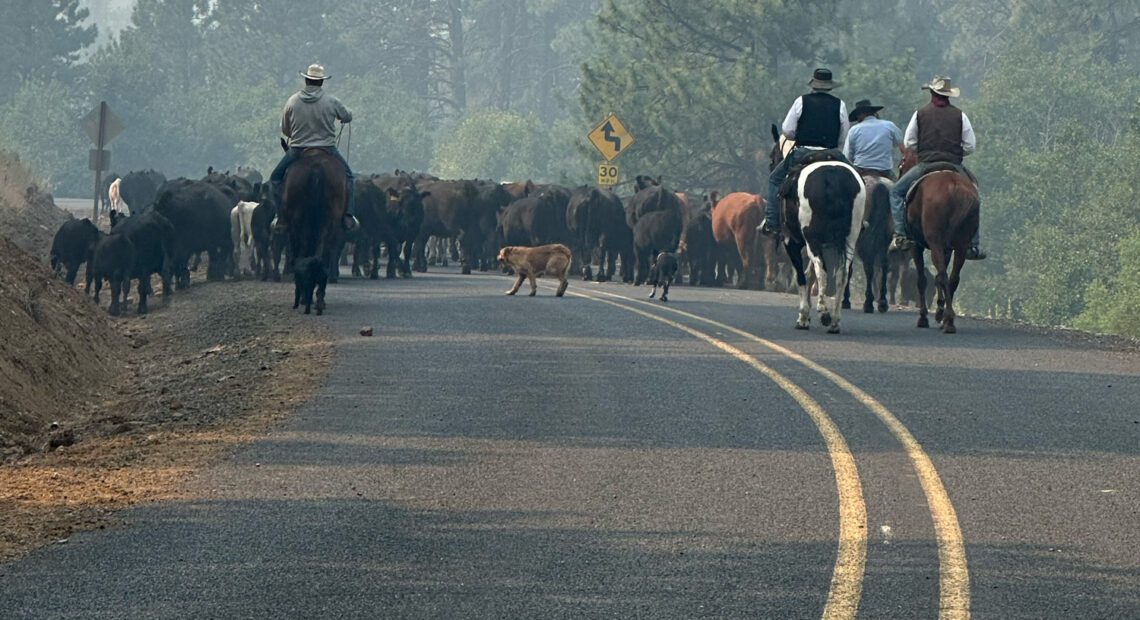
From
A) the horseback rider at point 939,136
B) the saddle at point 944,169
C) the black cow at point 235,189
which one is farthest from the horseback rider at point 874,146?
the black cow at point 235,189

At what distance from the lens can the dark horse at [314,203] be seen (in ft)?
66.3

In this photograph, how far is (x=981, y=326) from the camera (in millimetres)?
21719

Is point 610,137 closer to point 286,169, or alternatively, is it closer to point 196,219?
point 196,219

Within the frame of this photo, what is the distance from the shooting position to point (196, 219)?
28.2m

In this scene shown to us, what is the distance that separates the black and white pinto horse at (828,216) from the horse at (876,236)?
3740 mm

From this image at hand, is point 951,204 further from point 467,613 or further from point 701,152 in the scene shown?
point 701,152

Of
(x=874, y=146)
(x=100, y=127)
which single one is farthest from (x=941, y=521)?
(x=100, y=127)

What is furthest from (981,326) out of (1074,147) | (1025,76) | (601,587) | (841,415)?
(1025,76)

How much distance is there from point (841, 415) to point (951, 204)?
23.5 ft

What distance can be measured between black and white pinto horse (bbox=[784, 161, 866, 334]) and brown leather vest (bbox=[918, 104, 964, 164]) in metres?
1.22

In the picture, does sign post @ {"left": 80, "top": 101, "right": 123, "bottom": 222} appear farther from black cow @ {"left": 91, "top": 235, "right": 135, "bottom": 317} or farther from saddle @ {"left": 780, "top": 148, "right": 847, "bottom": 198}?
saddle @ {"left": 780, "top": 148, "right": 847, "bottom": 198}

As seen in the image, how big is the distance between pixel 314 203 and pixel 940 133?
22.3 ft

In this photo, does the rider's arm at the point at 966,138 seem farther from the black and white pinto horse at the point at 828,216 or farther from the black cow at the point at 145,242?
the black cow at the point at 145,242

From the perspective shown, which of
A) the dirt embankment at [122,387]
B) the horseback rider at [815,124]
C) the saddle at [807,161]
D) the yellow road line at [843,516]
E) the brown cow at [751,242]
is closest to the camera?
the yellow road line at [843,516]
